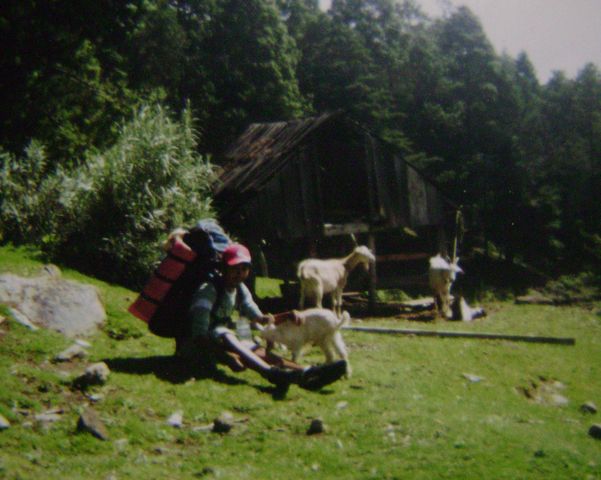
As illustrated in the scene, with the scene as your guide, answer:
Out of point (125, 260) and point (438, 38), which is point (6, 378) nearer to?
point (125, 260)

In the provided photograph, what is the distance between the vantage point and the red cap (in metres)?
8.19

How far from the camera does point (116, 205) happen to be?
1595 centimetres

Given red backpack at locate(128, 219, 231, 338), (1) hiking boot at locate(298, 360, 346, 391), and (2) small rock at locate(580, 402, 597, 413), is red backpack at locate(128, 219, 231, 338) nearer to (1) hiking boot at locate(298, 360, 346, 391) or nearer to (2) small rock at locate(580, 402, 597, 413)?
(1) hiking boot at locate(298, 360, 346, 391)

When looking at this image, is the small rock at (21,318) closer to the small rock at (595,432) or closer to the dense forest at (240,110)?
the dense forest at (240,110)

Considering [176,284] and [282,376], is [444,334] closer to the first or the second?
[282,376]

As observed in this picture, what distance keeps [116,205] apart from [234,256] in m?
8.70

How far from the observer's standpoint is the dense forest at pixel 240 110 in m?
15.8

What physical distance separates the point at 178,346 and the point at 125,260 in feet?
22.9

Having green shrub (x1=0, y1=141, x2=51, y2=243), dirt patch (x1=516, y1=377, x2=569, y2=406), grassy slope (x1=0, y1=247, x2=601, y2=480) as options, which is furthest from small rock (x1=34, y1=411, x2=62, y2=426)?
green shrub (x1=0, y1=141, x2=51, y2=243)

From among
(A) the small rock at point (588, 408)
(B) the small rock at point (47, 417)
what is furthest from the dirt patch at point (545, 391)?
(B) the small rock at point (47, 417)

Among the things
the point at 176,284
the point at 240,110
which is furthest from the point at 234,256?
the point at 240,110

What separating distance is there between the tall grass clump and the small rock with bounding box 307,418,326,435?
9.32 meters

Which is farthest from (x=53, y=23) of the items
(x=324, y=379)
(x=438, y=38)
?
(x=438, y=38)

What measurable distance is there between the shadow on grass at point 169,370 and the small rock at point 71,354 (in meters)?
0.35
